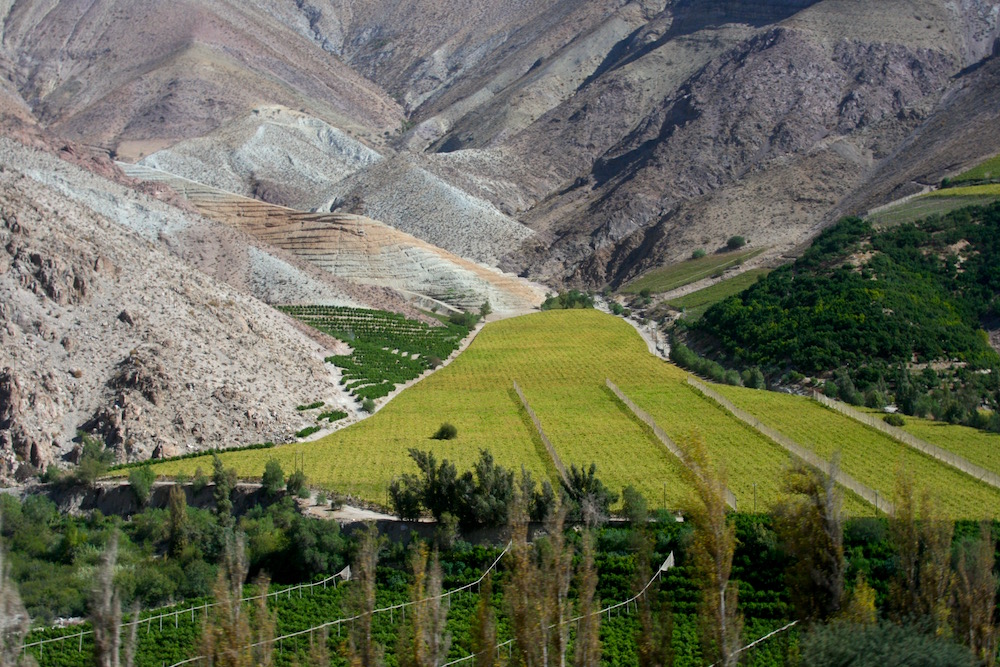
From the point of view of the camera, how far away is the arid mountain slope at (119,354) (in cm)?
4331

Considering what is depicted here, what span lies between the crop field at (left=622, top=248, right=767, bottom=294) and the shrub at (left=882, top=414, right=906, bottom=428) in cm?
4570

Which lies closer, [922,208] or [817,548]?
[817,548]

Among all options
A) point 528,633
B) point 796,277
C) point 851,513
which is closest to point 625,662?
point 528,633

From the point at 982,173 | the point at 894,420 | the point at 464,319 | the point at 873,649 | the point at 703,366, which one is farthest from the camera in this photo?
the point at 982,173

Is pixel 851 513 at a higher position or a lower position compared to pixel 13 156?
lower

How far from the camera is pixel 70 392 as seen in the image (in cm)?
4416

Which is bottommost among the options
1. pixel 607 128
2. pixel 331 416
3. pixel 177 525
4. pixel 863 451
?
pixel 177 525

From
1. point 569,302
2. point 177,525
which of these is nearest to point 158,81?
point 569,302

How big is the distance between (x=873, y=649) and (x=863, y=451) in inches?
887

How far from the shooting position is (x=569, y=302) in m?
91.4

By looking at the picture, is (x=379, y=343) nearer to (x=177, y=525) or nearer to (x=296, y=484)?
(x=296, y=484)

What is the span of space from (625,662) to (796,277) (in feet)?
171

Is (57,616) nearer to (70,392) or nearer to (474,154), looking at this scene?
(70,392)

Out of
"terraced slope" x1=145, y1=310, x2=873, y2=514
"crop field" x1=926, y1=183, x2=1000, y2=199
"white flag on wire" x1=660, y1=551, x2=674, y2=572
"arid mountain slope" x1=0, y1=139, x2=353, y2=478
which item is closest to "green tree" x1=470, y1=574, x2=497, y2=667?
"white flag on wire" x1=660, y1=551, x2=674, y2=572
